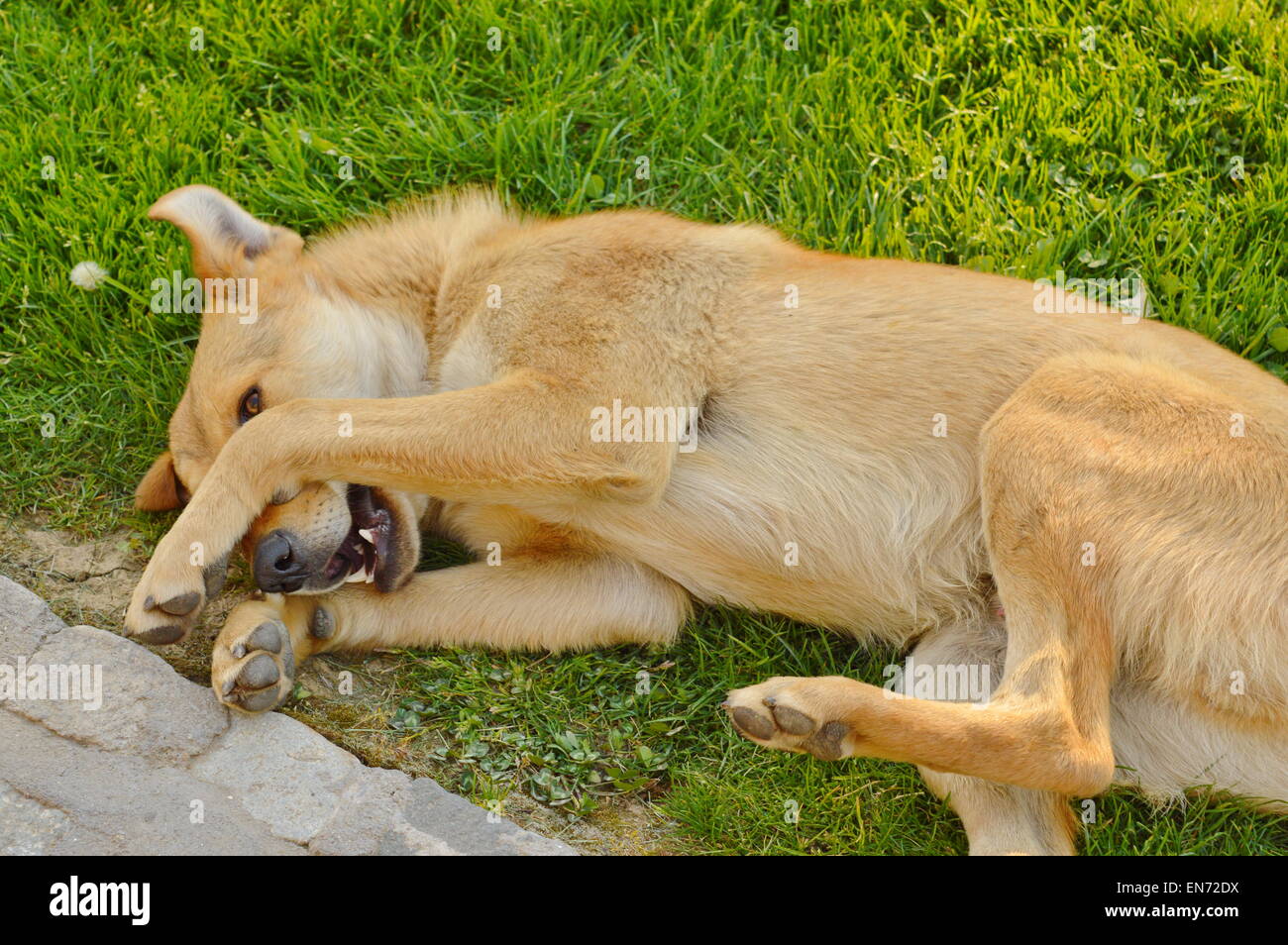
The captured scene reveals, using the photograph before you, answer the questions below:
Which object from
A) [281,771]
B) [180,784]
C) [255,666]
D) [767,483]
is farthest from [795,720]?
[180,784]

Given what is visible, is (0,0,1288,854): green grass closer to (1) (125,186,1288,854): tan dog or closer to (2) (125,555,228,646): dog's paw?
(1) (125,186,1288,854): tan dog

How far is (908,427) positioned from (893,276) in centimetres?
69

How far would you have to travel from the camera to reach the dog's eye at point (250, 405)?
4.84 m

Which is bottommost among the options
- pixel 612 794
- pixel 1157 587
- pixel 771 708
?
pixel 612 794

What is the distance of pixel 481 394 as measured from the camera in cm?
446

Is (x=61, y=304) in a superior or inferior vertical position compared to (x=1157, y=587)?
superior

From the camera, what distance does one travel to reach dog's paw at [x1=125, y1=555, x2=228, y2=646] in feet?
14.1

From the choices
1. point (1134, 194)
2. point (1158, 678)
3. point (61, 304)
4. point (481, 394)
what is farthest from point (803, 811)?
point (61, 304)

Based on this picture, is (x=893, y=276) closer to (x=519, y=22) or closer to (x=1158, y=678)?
(x=1158, y=678)

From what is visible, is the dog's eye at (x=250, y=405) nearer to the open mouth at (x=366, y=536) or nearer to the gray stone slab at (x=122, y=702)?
the open mouth at (x=366, y=536)

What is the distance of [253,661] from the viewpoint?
441 centimetres

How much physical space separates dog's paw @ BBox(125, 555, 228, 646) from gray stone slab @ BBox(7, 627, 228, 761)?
0.76 ft

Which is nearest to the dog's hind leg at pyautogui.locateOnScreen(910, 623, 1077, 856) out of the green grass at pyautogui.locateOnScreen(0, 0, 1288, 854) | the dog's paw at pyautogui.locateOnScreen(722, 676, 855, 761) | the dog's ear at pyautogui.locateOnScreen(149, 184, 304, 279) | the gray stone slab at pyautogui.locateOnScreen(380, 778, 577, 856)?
the dog's paw at pyautogui.locateOnScreen(722, 676, 855, 761)

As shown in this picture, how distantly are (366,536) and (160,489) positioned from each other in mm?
929
